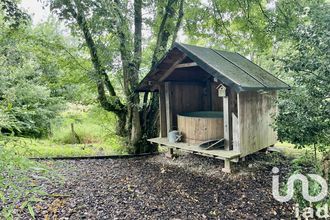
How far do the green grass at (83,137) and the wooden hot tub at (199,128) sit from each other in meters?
2.24

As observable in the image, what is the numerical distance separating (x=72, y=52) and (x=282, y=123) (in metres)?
5.60

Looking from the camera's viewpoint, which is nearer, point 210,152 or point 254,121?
point 210,152

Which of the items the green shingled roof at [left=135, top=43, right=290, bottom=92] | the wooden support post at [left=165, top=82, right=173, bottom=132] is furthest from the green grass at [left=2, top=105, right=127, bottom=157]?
the green shingled roof at [left=135, top=43, right=290, bottom=92]

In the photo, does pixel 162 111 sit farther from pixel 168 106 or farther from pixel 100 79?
pixel 100 79

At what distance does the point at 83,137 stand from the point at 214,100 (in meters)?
6.75

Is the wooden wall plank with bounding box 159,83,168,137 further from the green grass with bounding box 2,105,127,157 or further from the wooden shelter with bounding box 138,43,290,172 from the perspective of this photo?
the green grass with bounding box 2,105,127,157

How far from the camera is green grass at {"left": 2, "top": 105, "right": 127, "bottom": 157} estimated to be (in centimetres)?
826

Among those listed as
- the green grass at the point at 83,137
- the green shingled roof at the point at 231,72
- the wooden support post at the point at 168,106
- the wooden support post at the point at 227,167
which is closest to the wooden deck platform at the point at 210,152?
the wooden support post at the point at 227,167

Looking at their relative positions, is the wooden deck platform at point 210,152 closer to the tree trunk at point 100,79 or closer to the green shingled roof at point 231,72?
the green shingled roof at point 231,72

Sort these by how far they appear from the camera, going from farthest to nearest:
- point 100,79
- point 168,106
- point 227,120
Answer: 1. point 168,106
2. point 100,79
3. point 227,120

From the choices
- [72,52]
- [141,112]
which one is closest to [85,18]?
[72,52]

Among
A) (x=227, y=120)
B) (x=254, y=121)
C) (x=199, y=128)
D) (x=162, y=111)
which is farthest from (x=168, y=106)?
(x=254, y=121)

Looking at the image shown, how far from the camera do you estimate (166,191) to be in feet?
16.6

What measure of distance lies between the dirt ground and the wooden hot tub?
0.66 meters
